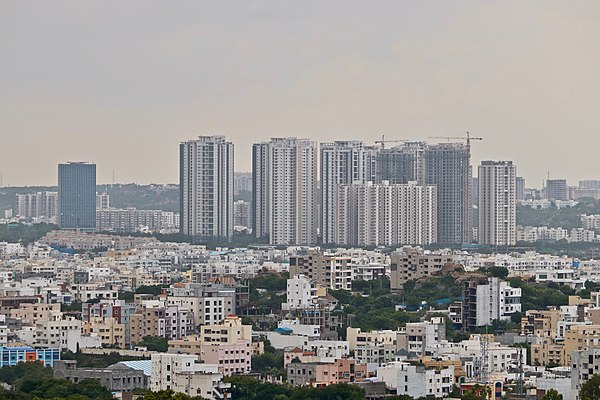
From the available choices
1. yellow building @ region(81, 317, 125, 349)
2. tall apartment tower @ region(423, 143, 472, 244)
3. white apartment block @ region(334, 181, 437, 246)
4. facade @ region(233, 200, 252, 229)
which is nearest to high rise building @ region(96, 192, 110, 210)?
facade @ region(233, 200, 252, 229)

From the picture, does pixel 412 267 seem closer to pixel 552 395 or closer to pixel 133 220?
pixel 552 395

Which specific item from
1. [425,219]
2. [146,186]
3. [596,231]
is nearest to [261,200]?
[425,219]

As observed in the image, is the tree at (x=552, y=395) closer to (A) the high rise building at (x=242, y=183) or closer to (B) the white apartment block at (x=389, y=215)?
(B) the white apartment block at (x=389, y=215)

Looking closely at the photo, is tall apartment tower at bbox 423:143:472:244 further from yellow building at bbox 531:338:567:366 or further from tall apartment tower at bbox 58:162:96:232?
yellow building at bbox 531:338:567:366

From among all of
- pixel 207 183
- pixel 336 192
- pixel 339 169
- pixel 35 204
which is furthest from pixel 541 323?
pixel 35 204

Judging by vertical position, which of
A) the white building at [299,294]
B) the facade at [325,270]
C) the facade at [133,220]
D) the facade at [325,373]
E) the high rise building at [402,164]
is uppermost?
the high rise building at [402,164]

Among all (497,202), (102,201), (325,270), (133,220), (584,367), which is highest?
(102,201)

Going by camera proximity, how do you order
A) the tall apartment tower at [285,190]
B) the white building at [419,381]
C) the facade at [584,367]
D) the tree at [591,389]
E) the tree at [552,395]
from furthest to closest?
the tall apartment tower at [285,190] < the white building at [419,381] < the facade at [584,367] < the tree at [552,395] < the tree at [591,389]

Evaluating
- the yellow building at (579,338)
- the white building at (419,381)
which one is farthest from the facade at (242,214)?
the white building at (419,381)
